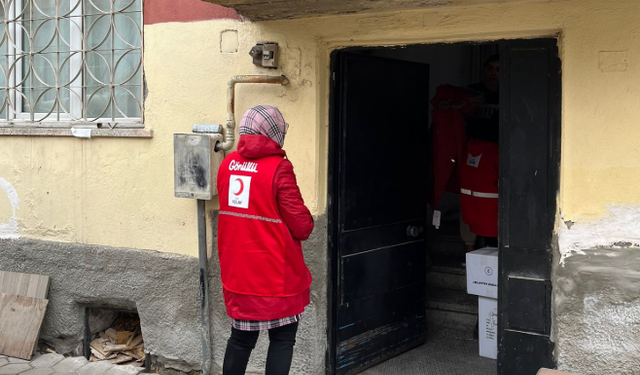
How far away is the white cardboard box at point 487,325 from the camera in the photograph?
5.02 m

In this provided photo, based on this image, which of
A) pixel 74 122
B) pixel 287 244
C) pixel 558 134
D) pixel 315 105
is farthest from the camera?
pixel 74 122

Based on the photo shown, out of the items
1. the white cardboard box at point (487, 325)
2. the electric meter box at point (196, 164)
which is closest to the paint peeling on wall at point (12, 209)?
the electric meter box at point (196, 164)

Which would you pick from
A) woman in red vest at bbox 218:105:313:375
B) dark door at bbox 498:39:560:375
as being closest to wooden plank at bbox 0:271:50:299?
woman in red vest at bbox 218:105:313:375

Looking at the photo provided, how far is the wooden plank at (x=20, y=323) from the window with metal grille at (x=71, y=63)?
1.30 meters

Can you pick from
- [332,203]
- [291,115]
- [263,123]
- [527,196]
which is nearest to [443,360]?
[332,203]

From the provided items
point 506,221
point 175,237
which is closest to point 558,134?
point 506,221

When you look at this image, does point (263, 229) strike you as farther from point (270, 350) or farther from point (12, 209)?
point (12, 209)

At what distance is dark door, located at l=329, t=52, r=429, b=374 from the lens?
15.4ft

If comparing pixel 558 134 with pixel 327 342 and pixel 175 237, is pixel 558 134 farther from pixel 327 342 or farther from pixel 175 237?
pixel 175 237

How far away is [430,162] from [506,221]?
1.70 meters

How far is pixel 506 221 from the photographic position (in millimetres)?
4035

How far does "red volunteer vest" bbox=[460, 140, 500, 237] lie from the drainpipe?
1.70 metres

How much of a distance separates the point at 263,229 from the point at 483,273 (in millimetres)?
2034

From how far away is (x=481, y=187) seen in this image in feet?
17.6
